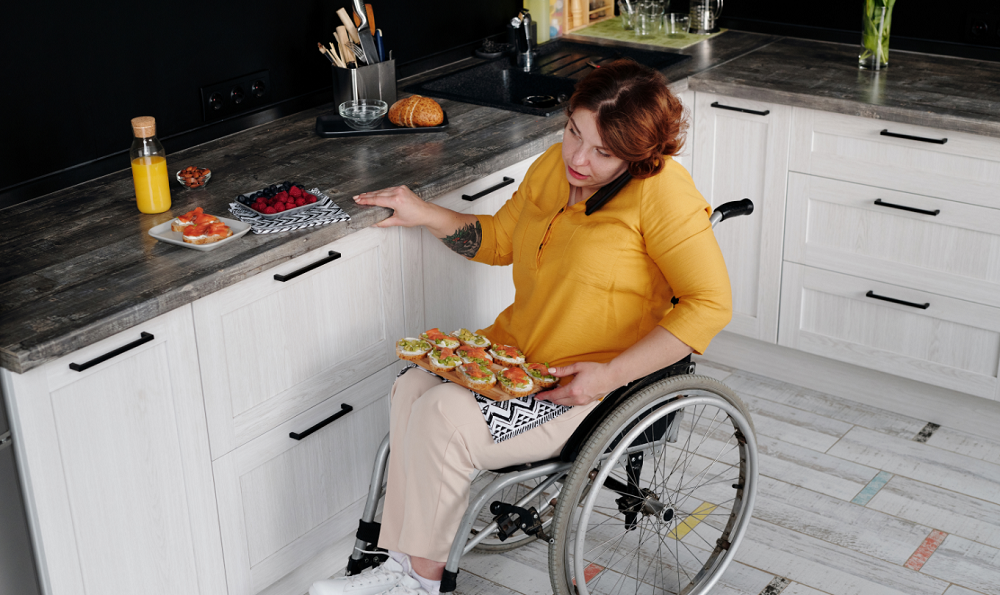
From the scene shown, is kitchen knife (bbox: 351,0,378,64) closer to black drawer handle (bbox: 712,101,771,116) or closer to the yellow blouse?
the yellow blouse

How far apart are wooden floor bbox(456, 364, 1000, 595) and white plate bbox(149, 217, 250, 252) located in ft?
3.14

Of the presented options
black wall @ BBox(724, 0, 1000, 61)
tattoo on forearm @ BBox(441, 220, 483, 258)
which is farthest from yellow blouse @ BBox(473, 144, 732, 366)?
black wall @ BBox(724, 0, 1000, 61)

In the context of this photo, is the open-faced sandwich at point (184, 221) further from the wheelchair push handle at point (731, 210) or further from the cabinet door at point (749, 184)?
the cabinet door at point (749, 184)

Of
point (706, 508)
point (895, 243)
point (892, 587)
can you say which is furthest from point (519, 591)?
point (895, 243)

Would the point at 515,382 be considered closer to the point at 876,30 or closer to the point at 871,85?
the point at 871,85

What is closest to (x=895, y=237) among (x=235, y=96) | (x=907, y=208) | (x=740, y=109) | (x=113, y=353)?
(x=907, y=208)

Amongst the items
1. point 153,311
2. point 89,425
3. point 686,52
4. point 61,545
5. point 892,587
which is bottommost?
point 892,587

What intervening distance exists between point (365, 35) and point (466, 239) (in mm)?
700

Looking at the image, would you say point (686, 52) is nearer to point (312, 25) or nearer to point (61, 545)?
point (312, 25)

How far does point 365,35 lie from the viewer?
2.54m

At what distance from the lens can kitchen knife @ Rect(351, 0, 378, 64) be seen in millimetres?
2525

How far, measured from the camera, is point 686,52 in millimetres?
3215

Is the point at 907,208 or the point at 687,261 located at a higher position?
the point at 687,261

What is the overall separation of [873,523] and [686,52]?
1.54 m
